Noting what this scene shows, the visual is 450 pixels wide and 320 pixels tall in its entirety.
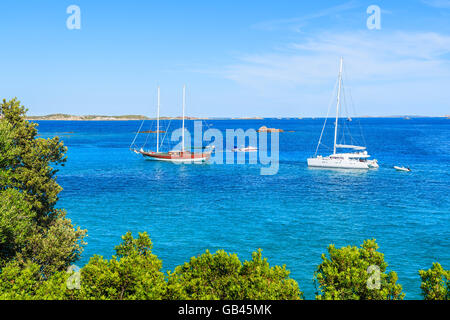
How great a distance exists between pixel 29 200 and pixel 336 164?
69.6 m

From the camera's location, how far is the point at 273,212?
4541 centimetres

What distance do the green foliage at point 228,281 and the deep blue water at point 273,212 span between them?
11.9 meters

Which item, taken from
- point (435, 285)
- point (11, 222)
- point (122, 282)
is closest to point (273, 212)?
point (435, 285)

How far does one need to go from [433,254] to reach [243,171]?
160 feet

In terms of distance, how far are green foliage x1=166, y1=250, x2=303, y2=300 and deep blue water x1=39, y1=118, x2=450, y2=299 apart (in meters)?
11.9

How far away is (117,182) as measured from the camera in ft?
212

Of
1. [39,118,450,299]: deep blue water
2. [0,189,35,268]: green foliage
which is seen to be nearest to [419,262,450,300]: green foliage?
[39,118,450,299]: deep blue water

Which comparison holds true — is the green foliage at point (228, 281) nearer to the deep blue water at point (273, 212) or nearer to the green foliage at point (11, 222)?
the green foliage at point (11, 222)

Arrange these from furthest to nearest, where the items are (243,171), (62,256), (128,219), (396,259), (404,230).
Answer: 1. (243,171)
2. (128,219)
3. (404,230)
4. (396,259)
5. (62,256)

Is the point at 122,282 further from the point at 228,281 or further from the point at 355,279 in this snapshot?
the point at 355,279

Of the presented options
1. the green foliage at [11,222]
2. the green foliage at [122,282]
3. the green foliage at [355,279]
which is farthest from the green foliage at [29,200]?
the green foliage at [355,279]

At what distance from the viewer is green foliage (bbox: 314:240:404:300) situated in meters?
15.0
